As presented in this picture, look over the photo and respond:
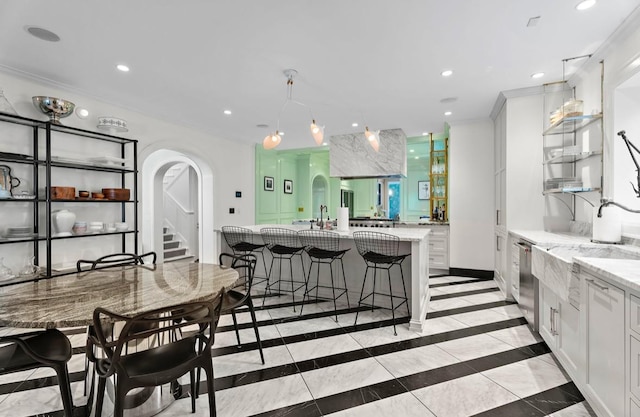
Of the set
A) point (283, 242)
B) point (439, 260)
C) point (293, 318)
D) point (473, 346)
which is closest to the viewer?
point (473, 346)

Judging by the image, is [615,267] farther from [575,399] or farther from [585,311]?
[575,399]

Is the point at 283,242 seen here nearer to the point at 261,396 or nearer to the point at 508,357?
the point at 261,396

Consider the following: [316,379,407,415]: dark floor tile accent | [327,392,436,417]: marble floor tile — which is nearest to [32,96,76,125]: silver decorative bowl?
[316,379,407,415]: dark floor tile accent

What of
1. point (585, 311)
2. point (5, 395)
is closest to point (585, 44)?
point (585, 311)

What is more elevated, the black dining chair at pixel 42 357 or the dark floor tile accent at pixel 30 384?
the black dining chair at pixel 42 357

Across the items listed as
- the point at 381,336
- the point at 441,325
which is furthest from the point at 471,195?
the point at 381,336

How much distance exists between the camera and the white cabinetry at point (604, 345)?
56.7 inches

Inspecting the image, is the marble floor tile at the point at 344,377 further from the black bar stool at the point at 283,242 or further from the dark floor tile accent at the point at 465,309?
the black bar stool at the point at 283,242

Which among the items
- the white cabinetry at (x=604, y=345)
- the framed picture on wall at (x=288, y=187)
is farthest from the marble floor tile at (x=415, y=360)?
the framed picture on wall at (x=288, y=187)

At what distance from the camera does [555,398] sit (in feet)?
6.29

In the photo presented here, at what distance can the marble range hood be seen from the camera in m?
5.55

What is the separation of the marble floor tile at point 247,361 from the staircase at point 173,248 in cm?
448

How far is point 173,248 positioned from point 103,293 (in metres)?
5.49

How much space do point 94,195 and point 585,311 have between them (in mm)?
4702
